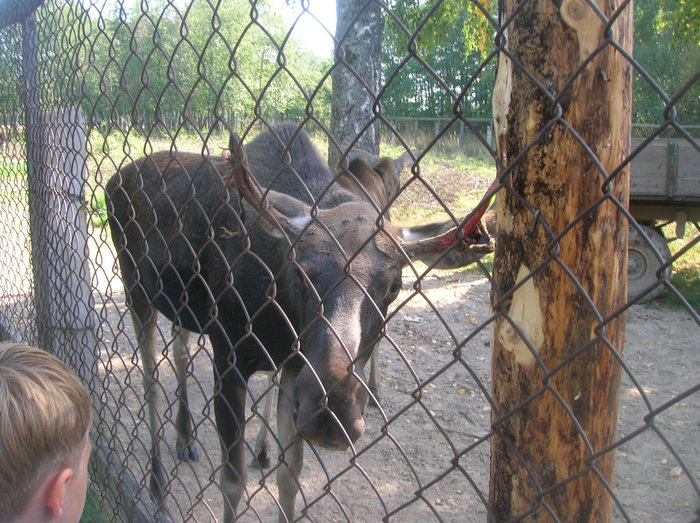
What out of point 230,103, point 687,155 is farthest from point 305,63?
point 687,155

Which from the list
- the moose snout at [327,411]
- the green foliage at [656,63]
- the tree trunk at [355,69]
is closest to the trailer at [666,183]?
the tree trunk at [355,69]

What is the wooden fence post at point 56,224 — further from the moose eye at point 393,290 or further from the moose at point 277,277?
the moose eye at point 393,290

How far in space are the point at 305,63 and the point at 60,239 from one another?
1532 inches

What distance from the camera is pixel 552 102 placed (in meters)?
1.02

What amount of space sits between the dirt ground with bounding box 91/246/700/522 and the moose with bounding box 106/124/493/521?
0.21 meters

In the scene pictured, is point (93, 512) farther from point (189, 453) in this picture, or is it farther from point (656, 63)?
point (656, 63)

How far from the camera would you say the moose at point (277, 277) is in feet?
6.19

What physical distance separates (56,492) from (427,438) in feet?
12.2

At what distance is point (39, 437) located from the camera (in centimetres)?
141

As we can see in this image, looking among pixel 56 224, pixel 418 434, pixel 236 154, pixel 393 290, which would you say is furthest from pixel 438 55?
pixel 236 154

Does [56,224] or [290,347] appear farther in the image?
[56,224]

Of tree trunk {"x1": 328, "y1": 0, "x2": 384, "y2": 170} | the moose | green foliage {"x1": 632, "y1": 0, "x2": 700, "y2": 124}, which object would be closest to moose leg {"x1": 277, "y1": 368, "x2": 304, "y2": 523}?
the moose

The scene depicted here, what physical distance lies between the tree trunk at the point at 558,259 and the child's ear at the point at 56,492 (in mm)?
1091

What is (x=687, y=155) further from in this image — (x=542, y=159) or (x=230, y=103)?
(x=230, y=103)
